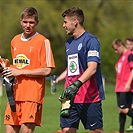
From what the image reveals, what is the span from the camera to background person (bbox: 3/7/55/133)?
7.59 metres

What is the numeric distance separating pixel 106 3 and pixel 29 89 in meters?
37.6

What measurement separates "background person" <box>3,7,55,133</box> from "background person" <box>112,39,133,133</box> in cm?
435

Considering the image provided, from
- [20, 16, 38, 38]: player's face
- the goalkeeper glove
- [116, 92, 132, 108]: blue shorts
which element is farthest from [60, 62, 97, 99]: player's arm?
[116, 92, 132, 108]: blue shorts

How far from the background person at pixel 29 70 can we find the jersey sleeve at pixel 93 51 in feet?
1.80

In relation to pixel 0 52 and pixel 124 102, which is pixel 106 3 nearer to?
pixel 0 52

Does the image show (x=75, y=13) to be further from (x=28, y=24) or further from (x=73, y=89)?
(x=73, y=89)

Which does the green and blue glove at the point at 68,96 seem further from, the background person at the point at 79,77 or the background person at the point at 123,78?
the background person at the point at 123,78

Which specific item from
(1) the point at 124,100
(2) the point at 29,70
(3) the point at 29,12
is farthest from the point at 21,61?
(1) the point at 124,100

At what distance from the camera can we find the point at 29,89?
7.62 metres

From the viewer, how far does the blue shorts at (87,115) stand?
25.6 feet

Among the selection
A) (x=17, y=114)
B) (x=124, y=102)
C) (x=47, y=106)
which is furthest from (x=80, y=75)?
(x=47, y=106)

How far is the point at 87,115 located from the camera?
25.7ft

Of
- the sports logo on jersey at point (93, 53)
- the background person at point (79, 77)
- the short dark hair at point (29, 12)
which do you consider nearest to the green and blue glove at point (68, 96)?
the background person at point (79, 77)

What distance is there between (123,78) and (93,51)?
5.09 m
